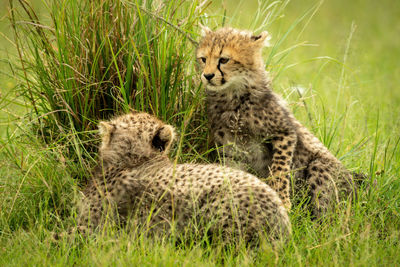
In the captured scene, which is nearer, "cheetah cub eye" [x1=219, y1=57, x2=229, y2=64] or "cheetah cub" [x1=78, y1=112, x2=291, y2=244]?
"cheetah cub" [x1=78, y1=112, x2=291, y2=244]

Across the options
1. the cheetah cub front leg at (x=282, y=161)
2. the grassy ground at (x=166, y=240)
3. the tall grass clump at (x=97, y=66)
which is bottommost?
the grassy ground at (x=166, y=240)

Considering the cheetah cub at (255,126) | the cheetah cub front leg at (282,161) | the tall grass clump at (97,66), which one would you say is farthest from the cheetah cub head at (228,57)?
the cheetah cub front leg at (282,161)

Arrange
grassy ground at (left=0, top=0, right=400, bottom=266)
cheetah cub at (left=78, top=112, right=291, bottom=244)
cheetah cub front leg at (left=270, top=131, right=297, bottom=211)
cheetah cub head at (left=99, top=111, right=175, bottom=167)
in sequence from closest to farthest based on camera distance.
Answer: grassy ground at (left=0, top=0, right=400, bottom=266)
cheetah cub at (left=78, top=112, right=291, bottom=244)
cheetah cub head at (left=99, top=111, right=175, bottom=167)
cheetah cub front leg at (left=270, top=131, right=297, bottom=211)

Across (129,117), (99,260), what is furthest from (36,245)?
(129,117)

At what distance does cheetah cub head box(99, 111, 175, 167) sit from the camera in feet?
9.82

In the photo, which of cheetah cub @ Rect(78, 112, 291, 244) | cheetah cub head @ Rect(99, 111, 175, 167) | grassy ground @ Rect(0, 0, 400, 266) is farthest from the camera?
cheetah cub head @ Rect(99, 111, 175, 167)

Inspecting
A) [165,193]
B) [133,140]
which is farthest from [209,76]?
[165,193]

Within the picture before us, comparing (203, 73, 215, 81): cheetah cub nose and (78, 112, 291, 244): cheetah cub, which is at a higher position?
(203, 73, 215, 81): cheetah cub nose

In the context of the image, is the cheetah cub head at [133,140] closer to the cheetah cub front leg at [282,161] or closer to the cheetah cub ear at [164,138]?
the cheetah cub ear at [164,138]

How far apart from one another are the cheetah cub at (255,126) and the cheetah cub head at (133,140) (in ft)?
1.52

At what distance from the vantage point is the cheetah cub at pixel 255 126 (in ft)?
11.2

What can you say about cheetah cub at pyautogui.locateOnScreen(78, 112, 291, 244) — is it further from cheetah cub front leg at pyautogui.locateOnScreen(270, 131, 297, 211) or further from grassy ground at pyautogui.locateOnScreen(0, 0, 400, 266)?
cheetah cub front leg at pyautogui.locateOnScreen(270, 131, 297, 211)

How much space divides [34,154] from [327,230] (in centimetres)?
186

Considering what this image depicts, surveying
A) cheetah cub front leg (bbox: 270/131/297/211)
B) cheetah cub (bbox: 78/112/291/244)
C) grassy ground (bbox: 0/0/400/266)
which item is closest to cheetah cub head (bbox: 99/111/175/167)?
cheetah cub (bbox: 78/112/291/244)
